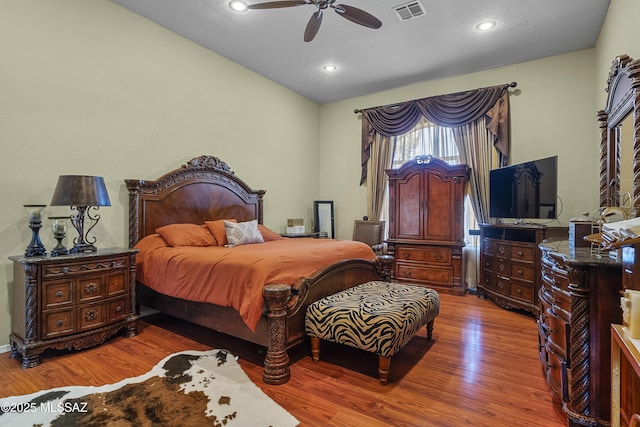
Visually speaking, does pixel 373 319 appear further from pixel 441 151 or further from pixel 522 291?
pixel 441 151

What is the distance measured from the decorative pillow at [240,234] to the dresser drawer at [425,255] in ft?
7.32

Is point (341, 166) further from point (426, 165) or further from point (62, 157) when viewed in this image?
point (62, 157)

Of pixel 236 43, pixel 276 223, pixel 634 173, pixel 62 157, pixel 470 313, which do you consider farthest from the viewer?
pixel 276 223

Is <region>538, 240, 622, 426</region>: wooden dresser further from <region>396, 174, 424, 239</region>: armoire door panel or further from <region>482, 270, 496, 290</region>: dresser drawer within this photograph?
<region>396, 174, 424, 239</region>: armoire door panel

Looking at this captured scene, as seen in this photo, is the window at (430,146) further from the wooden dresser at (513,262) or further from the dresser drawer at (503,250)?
the dresser drawer at (503,250)

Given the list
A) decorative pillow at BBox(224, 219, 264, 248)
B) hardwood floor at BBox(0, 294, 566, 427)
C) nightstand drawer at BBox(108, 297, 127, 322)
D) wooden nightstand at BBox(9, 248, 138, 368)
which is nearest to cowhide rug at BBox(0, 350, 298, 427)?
hardwood floor at BBox(0, 294, 566, 427)

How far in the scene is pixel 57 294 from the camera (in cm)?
254

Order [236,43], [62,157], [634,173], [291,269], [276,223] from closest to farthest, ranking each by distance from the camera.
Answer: [634,173], [291,269], [62,157], [236,43], [276,223]

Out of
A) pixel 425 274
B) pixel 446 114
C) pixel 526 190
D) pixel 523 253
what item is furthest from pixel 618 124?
pixel 425 274

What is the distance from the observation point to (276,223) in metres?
5.48

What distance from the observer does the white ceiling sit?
337 cm

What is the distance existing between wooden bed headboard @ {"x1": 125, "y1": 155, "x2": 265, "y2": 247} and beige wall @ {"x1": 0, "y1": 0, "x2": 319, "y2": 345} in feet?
0.42

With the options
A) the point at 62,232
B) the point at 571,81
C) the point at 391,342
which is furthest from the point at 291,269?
the point at 571,81

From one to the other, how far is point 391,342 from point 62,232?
2783 mm
